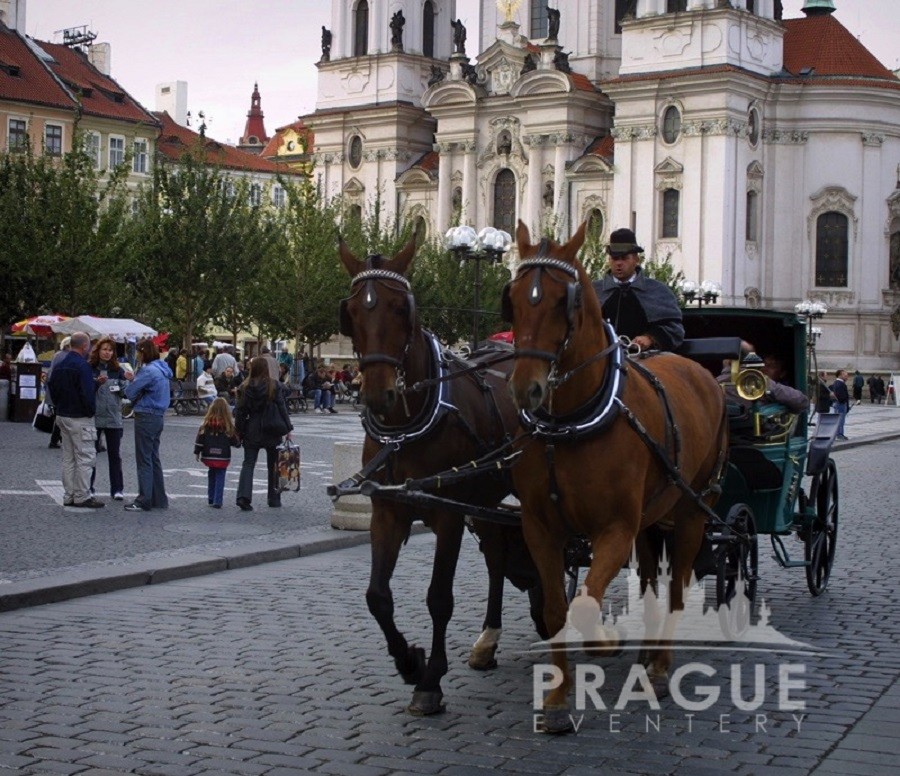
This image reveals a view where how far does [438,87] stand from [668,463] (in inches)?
2702

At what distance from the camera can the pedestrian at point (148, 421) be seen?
15.6m

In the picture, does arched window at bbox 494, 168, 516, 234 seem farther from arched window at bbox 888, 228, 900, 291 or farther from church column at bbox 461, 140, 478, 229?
arched window at bbox 888, 228, 900, 291

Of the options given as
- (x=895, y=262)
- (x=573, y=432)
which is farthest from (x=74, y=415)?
(x=895, y=262)

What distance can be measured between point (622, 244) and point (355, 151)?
71.8 meters

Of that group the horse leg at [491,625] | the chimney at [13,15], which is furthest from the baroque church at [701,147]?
the horse leg at [491,625]

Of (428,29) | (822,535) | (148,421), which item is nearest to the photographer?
(822,535)

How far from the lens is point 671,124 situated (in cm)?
6631

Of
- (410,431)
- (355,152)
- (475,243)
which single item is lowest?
(410,431)

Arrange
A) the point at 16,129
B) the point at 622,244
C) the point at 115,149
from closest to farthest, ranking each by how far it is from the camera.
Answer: the point at 622,244
the point at 16,129
the point at 115,149

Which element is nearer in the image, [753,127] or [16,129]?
[753,127]

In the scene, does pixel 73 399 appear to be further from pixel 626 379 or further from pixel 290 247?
pixel 290 247

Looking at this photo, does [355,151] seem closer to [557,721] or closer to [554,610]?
[554,610]

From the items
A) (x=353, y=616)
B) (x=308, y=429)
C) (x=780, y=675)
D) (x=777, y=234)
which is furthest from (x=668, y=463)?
(x=777, y=234)

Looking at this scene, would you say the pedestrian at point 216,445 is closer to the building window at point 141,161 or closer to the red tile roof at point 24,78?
the red tile roof at point 24,78
